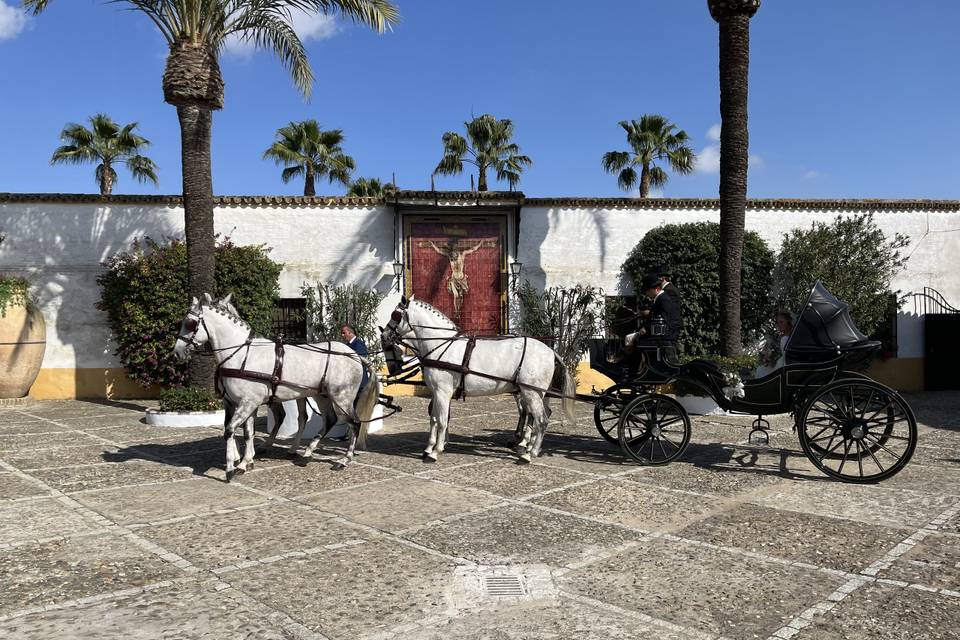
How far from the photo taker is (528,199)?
15.9 meters

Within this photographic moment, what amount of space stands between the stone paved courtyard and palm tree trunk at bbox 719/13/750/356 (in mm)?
4079

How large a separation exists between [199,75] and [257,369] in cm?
687

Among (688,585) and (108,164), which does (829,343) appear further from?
(108,164)

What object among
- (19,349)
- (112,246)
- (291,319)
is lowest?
(19,349)

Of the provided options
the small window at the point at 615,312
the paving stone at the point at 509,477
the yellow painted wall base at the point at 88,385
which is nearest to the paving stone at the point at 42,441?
the yellow painted wall base at the point at 88,385

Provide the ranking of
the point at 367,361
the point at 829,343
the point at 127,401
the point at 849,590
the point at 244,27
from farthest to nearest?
the point at 127,401 → the point at 244,27 → the point at 367,361 → the point at 829,343 → the point at 849,590

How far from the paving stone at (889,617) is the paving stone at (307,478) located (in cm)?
450

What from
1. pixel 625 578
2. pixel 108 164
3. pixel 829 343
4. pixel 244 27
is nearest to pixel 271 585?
pixel 625 578

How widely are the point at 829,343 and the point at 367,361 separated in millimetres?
5134

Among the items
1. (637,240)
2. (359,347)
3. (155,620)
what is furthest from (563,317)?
(155,620)

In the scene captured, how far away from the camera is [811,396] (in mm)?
6566

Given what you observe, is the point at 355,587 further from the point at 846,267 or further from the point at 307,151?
the point at 307,151

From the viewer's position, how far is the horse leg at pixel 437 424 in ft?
25.8

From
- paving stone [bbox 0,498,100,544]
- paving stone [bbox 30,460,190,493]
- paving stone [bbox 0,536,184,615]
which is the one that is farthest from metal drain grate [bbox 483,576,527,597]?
paving stone [bbox 30,460,190,493]
